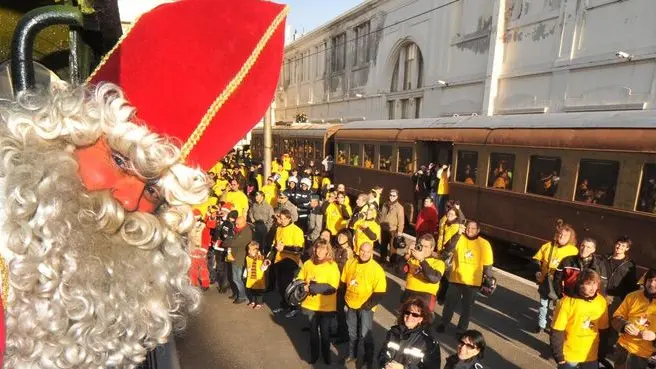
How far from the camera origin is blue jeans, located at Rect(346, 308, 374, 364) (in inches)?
182

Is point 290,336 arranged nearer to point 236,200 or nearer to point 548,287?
point 548,287

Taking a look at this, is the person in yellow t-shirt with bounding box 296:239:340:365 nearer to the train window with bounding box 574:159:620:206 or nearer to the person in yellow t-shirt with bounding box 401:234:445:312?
the person in yellow t-shirt with bounding box 401:234:445:312

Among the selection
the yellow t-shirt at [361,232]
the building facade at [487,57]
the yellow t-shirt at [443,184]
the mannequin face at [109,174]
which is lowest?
the yellow t-shirt at [361,232]

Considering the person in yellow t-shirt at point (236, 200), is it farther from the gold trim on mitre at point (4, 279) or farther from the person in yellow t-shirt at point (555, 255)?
the gold trim on mitre at point (4, 279)

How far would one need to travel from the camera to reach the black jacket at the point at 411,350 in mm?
3320

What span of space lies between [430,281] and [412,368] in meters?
1.60

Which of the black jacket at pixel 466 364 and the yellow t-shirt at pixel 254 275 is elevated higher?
the black jacket at pixel 466 364

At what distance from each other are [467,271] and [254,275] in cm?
313

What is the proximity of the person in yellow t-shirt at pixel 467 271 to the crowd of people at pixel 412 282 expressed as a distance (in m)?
0.01

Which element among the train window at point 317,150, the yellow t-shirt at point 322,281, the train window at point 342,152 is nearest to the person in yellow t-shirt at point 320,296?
the yellow t-shirt at point 322,281

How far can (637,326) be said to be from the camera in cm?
379

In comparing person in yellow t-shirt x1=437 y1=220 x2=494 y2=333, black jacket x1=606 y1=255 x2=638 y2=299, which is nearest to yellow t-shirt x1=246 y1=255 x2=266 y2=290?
person in yellow t-shirt x1=437 y1=220 x2=494 y2=333

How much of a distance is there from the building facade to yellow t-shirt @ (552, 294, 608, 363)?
36.9ft

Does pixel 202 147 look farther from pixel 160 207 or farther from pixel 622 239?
pixel 622 239
